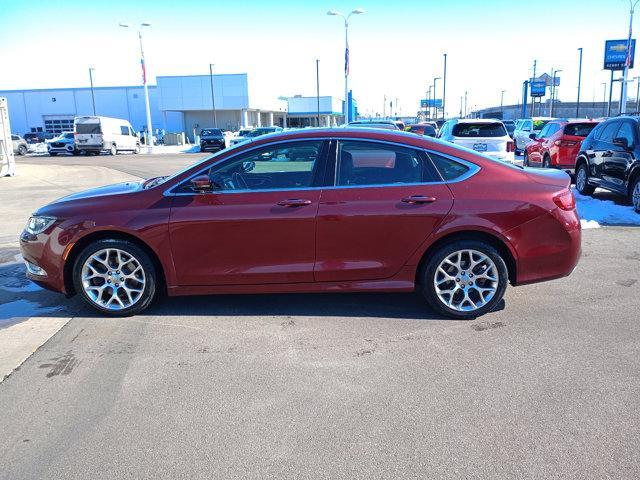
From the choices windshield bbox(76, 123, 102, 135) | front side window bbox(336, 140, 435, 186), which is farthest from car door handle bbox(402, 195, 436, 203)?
windshield bbox(76, 123, 102, 135)

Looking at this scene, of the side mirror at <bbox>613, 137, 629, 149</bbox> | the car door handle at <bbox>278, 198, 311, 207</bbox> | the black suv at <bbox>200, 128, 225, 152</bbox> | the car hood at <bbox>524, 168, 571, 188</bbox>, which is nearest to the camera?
the car door handle at <bbox>278, 198, 311, 207</bbox>

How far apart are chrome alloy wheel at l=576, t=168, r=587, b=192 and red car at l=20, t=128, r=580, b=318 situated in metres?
7.75

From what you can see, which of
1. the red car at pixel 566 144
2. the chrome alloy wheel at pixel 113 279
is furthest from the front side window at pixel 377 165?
the red car at pixel 566 144

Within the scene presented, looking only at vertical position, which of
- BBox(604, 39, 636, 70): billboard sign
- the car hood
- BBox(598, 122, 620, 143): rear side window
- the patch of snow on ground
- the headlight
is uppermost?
BBox(604, 39, 636, 70): billboard sign

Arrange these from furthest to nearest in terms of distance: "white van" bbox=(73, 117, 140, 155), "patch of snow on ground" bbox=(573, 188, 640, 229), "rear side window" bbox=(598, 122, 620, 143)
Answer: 1. "white van" bbox=(73, 117, 140, 155)
2. "rear side window" bbox=(598, 122, 620, 143)
3. "patch of snow on ground" bbox=(573, 188, 640, 229)

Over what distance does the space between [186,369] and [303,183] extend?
1.88 metres

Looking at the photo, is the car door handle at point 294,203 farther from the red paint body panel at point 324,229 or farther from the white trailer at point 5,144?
the white trailer at point 5,144

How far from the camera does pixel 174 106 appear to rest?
62469 millimetres

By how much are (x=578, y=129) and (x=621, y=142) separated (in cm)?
465

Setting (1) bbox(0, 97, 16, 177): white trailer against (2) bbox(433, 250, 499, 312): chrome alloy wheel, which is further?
(1) bbox(0, 97, 16, 177): white trailer

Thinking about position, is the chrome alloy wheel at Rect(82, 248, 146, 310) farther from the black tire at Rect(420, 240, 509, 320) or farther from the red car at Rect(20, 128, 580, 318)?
the black tire at Rect(420, 240, 509, 320)

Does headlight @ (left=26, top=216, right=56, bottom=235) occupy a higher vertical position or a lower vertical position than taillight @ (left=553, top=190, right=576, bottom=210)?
lower

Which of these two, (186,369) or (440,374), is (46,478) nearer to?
(186,369)

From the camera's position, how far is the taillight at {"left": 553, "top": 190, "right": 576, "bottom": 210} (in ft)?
15.7
